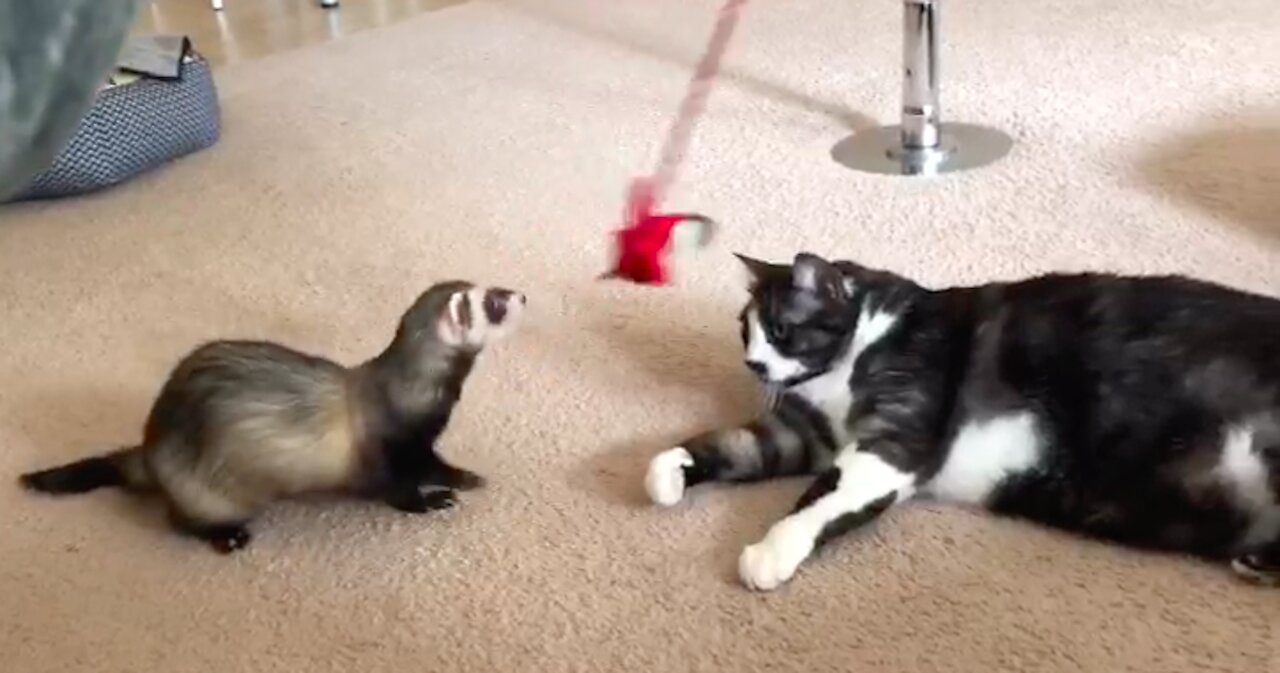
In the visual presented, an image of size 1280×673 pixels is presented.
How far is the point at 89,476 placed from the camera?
1.62 m

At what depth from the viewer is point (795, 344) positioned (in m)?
1.48

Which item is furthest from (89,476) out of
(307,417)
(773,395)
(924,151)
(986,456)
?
(924,151)

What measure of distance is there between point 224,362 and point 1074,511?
81 cm

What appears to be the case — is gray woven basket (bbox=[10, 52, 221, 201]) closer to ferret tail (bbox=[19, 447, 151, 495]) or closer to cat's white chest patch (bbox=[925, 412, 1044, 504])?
ferret tail (bbox=[19, 447, 151, 495])

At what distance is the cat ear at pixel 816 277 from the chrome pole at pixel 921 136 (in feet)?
2.71

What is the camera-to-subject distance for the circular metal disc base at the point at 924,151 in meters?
2.28

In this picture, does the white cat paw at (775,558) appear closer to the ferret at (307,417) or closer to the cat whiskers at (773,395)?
the cat whiskers at (773,395)

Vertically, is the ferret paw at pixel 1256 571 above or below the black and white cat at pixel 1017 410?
below

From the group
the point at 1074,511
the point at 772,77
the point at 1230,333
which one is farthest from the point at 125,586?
the point at 772,77

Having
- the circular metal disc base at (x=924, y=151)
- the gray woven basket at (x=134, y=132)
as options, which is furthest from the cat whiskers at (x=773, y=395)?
the gray woven basket at (x=134, y=132)

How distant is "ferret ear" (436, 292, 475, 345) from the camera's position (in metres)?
1.46

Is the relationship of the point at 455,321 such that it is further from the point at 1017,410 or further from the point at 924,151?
the point at 924,151

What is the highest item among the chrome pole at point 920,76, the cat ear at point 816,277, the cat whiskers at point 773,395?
the chrome pole at point 920,76

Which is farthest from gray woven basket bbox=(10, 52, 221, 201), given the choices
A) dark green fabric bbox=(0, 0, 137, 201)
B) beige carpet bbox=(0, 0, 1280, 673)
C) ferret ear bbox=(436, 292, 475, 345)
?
dark green fabric bbox=(0, 0, 137, 201)
